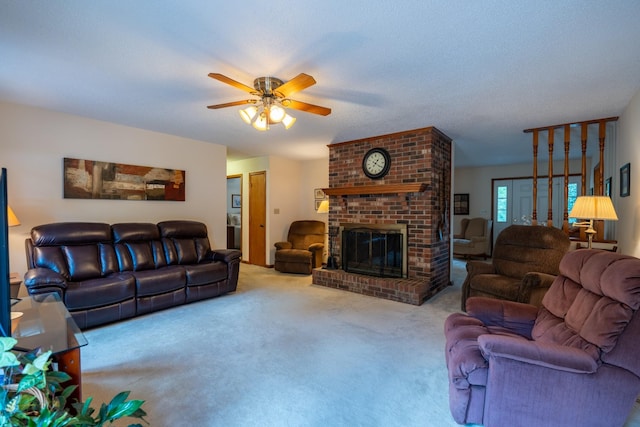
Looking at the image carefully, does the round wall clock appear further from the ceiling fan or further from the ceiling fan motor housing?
the ceiling fan motor housing

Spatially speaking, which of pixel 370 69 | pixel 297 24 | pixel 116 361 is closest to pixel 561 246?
pixel 370 69

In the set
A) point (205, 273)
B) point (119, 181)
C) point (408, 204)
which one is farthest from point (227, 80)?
point (408, 204)

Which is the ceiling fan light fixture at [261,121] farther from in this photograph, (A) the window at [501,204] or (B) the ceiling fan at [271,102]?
(A) the window at [501,204]

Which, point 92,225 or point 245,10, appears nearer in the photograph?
point 245,10

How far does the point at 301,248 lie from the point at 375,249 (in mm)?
1915

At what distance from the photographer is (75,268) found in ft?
10.8

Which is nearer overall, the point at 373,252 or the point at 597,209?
the point at 597,209

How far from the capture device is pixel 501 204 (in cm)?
749

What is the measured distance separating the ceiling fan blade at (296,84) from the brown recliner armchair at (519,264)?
2.67m

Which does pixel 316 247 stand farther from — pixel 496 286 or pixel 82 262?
pixel 82 262

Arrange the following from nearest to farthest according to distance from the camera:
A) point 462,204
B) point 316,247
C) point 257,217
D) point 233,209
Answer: point 316,247, point 257,217, point 462,204, point 233,209

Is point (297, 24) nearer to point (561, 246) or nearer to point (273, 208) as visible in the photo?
point (561, 246)

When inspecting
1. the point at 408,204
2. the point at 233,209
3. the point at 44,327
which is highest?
the point at 408,204

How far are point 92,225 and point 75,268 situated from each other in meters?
0.54
